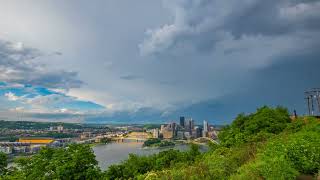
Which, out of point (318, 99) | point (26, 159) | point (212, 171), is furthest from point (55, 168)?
point (318, 99)

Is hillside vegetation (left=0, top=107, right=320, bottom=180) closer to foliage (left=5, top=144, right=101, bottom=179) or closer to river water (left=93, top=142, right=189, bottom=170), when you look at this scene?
foliage (left=5, top=144, right=101, bottom=179)

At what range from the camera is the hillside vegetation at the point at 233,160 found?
9.63 meters

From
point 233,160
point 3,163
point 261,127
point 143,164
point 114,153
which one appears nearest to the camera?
point 233,160

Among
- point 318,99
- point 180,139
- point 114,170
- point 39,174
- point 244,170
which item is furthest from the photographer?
point 180,139

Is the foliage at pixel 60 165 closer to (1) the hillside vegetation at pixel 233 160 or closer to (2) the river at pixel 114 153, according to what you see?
(1) the hillside vegetation at pixel 233 160

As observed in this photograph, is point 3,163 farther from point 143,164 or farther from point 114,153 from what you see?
point 114,153

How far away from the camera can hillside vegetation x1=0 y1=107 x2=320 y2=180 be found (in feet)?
31.6

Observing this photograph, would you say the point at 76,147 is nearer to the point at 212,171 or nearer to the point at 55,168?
the point at 55,168

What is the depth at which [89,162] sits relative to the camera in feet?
68.7

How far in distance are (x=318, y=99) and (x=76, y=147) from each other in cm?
2536

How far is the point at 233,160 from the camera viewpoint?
488 inches

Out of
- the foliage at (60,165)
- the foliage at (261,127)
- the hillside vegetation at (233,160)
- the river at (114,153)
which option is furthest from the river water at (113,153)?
the foliage at (60,165)

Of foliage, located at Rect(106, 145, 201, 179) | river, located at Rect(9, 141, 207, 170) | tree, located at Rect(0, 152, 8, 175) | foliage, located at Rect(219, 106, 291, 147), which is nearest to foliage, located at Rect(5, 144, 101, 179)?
tree, located at Rect(0, 152, 8, 175)

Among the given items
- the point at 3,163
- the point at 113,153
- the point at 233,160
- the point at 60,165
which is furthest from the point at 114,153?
the point at 233,160
